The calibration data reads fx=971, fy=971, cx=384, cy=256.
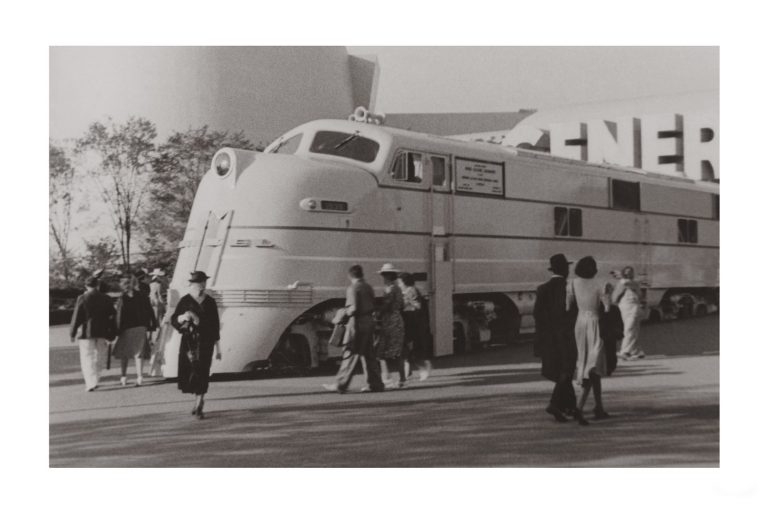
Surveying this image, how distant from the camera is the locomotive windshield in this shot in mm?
10242

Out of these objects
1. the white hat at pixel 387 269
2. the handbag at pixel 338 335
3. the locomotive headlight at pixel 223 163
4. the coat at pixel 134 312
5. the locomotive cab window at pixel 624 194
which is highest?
the locomotive headlight at pixel 223 163

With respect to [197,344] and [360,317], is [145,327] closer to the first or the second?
[197,344]

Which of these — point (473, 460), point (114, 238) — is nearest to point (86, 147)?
point (114, 238)

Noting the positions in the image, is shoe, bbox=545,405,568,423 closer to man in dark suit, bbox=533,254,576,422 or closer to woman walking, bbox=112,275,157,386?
man in dark suit, bbox=533,254,576,422

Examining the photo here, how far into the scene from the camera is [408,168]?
34.1 ft

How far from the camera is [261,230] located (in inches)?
377

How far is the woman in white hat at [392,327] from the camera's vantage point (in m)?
9.45

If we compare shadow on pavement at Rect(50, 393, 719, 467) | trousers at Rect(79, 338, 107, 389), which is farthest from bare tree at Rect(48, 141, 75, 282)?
shadow on pavement at Rect(50, 393, 719, 467)

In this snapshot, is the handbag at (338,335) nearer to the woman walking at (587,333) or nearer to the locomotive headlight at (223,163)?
the locomotive headlight at (223,163)

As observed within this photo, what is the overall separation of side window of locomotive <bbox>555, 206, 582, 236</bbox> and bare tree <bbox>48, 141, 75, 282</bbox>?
5.29m

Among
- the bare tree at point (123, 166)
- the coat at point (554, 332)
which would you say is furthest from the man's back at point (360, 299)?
the bare tree at point (123, 166)

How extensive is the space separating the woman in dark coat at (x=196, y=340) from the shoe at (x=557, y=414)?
2.96 metres
